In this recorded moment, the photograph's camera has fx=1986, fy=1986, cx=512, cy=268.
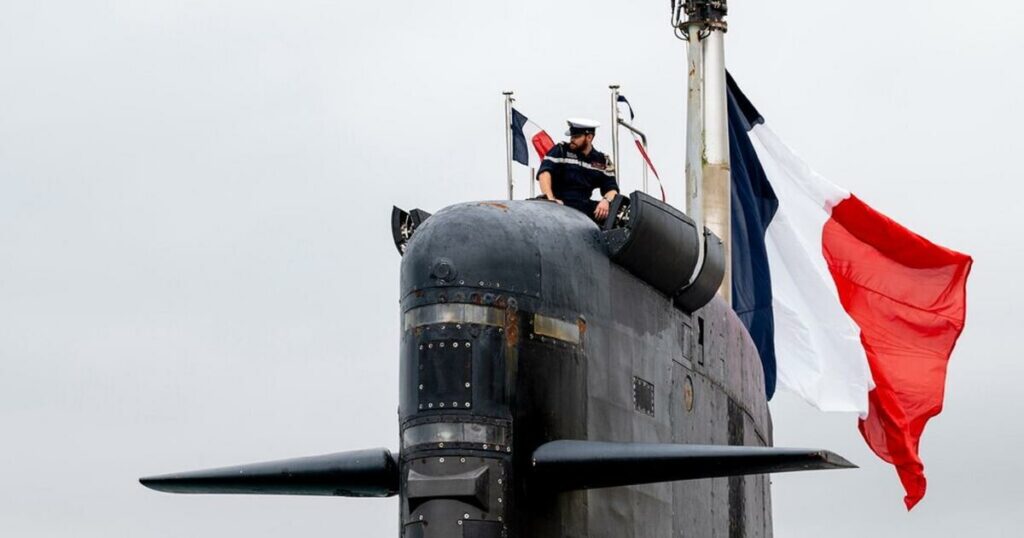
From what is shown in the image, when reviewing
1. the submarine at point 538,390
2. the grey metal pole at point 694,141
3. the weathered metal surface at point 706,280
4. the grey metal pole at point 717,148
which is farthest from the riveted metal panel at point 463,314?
the grey metal pole at point 717,148

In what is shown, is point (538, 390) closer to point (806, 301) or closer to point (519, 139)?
point (519, 139)

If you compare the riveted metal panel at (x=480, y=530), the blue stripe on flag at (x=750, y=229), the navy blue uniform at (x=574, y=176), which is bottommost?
the riveted metal panel at (x=480, y=530)

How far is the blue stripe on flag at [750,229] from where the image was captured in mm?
25953

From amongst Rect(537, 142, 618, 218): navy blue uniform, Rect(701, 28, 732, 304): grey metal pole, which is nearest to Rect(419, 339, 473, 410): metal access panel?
Rect(537, 142, 618, 218): navy blue uniform

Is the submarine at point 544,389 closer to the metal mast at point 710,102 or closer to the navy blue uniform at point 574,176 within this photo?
the navy blue uniform at point 574,176

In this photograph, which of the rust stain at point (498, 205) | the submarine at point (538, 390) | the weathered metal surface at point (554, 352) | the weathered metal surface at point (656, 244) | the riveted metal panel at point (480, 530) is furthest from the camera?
the weathered metal surface at point (656, 244)

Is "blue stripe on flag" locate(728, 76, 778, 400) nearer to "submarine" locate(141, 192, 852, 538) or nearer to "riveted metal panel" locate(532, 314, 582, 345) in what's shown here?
"submarine" locate(141, 192, 852, 538)

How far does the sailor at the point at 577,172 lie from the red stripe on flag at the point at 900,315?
36.1 ft

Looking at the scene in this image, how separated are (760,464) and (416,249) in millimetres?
2696

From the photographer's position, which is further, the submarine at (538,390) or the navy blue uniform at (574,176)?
the navy blue uniform at (574,176)

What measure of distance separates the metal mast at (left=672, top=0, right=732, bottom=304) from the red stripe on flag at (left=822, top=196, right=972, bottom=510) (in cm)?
168

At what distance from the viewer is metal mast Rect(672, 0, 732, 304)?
25.5 meters

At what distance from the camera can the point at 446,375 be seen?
41.1 feet

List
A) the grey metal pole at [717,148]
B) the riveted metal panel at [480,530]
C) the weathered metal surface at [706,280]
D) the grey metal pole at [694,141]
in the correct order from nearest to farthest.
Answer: the riveted metal panel at [480,530], the weathered metal surface at [706,280], the grey metal pole at [694,141], the grey metal pole at [717,148]
